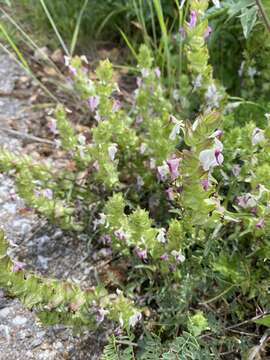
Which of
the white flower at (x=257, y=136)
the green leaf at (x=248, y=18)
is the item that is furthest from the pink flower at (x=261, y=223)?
the green leaf at (x=248, y=18)

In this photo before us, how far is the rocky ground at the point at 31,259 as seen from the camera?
1.46 m

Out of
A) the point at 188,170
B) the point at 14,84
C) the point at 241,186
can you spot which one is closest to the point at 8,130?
the point at 14,84

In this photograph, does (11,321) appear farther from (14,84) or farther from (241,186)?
(14,84)

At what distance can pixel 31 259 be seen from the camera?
1673 millimetres

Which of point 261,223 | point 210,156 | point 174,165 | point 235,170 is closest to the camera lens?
point 210,156

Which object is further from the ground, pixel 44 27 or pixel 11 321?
pixel 44 27

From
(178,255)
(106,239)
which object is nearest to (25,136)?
(106,239)

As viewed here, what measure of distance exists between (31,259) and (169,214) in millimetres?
423

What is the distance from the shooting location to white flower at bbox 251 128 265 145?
1.36m

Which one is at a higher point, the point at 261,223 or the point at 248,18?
the point at 248,18

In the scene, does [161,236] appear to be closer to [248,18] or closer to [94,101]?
[94,101]

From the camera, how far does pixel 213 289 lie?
1.52m

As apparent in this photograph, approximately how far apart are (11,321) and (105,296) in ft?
1.03

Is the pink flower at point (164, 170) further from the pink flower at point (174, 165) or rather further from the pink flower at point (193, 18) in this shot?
the pink flower at point (193, 18)
